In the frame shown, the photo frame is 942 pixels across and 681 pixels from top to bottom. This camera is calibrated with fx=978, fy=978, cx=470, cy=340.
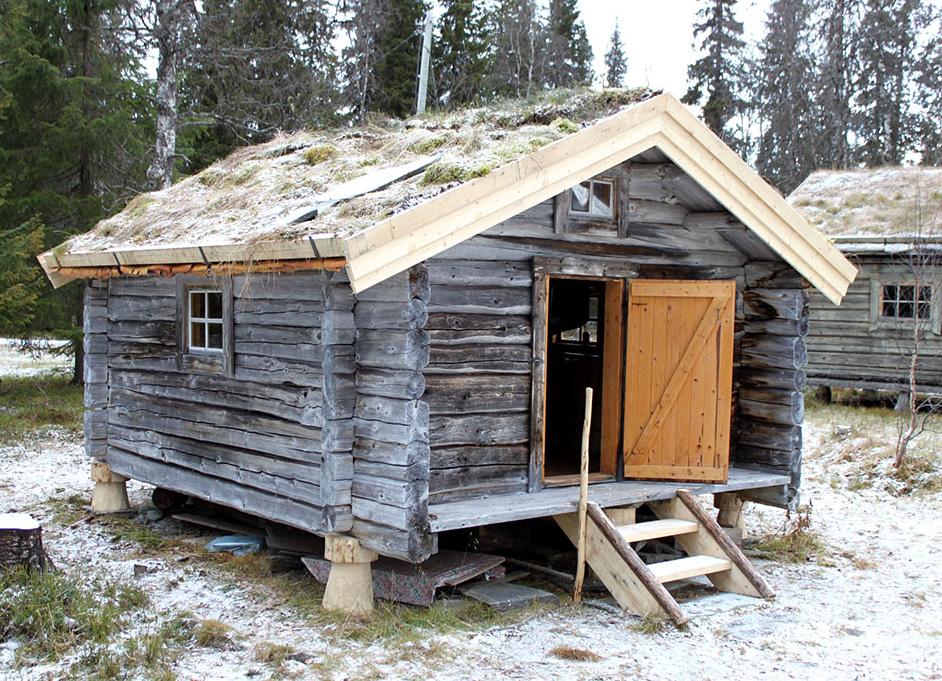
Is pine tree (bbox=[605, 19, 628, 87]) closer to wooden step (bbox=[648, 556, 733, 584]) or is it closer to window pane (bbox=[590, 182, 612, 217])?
window pane (bbox=[590, 182, 612, 217])

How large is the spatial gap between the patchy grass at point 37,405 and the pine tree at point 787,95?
80.5ft

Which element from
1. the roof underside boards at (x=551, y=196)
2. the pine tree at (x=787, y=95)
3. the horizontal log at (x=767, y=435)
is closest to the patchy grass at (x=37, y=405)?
the roof underside boards at (x=551, y=196)

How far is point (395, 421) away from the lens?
6695mm

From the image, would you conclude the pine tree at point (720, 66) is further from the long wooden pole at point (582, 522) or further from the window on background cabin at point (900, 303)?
the long wooden pole at point (582, 522)

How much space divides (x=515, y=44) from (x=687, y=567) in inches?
1068

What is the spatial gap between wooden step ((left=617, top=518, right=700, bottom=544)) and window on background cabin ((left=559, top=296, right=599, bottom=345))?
3.65 metres

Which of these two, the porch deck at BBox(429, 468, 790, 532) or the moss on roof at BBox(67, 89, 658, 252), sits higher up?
the moss on roof at BBox(67, 89, 658, 252)

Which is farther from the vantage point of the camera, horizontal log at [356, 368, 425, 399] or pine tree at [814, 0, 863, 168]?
pine tree at [814, 0, 863, 168]

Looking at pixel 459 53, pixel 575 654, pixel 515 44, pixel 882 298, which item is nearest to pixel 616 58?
pixel 515 44

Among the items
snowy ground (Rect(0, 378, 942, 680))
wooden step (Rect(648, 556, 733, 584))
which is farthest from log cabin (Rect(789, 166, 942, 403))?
wooden step (Rect(648, 556, 733, 584))

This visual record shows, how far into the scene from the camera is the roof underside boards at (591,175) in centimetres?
618

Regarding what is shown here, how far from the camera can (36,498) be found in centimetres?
1087

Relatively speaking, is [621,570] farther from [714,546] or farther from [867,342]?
[867,342]

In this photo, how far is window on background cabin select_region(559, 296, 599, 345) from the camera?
37.5 ft
